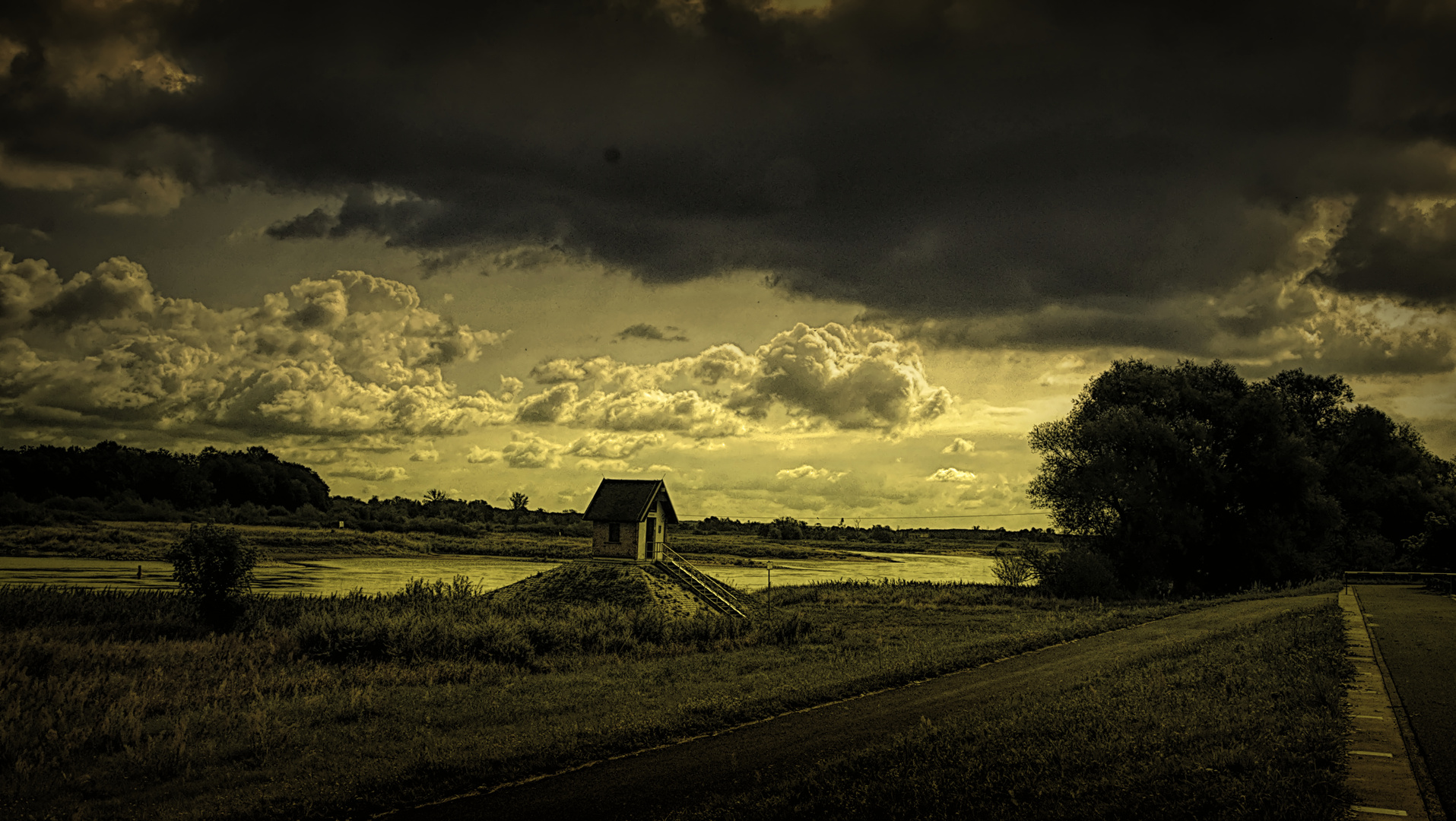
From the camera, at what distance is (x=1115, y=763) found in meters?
9.70

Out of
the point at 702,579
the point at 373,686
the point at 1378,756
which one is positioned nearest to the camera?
the point at 1378,756

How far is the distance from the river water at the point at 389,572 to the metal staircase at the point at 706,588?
30.9 feet

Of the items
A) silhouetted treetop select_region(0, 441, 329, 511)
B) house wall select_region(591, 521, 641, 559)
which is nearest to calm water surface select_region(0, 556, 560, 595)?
house wall select_region(591, 521, 641, 559)

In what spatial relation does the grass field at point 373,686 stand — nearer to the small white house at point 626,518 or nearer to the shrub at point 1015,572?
the small white house at point 626,518

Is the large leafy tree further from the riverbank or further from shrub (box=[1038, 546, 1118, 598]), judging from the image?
the riverbank

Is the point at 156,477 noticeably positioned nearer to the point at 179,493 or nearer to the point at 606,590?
the point at 179,493

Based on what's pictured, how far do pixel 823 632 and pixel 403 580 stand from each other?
4640 centimetres

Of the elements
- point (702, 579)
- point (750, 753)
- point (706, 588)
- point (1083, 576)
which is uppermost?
point (702, 579)

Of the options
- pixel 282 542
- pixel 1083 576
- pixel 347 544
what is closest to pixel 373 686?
pixel 1083 576

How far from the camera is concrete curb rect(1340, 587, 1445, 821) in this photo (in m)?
7.86

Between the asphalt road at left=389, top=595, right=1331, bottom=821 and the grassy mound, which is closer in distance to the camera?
the asphalt road at left=389, top=595, right=1331, bottom=821

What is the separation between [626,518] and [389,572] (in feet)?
160

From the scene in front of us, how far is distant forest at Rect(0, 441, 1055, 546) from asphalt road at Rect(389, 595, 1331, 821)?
98.7m

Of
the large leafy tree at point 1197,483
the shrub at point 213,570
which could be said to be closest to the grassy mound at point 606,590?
the shrub at point 213,570
